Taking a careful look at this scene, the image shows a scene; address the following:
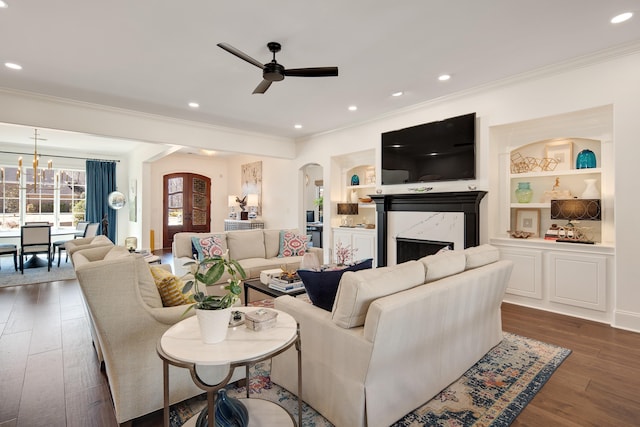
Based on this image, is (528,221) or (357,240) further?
(357,240)

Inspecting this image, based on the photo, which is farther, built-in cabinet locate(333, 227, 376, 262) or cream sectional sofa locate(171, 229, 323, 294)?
built-in cabinet locate(333, 227, 376, 262)

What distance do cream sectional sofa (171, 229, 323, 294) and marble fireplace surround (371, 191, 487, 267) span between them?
1.20m

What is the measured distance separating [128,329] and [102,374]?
956 millimetres

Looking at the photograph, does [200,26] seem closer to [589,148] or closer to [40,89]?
[40,89]

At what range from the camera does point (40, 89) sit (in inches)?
161

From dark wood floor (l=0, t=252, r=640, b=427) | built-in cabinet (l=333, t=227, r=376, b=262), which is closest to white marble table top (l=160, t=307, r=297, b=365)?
dark wood floor (l=0, t=252, r=640, b=427)

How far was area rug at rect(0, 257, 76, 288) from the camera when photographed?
5.10 meters

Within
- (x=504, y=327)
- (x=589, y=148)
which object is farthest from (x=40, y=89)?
(x=589, y=148)

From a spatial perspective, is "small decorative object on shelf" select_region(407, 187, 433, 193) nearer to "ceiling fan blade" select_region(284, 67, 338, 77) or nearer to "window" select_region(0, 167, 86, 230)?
"ceiling fan blade" select_region(284, 67, 338, 77)

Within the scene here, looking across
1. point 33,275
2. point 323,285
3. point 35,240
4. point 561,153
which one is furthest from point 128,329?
point 35,240

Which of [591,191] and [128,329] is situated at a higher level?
[591,191]

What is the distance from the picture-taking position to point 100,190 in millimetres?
8438

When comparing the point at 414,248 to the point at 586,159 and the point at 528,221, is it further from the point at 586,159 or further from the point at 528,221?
the point at 586,159

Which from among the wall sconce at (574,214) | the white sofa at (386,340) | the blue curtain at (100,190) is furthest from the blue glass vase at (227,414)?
the blue curtain at (100,190)
